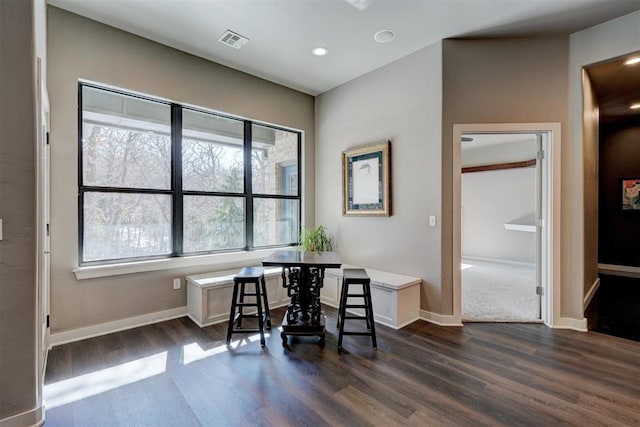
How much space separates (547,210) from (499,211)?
4.21m

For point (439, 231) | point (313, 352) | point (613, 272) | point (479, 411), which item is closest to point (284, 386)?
point (313, 352)

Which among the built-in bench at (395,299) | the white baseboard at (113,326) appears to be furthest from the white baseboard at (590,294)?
the white baseboard at (113,326)

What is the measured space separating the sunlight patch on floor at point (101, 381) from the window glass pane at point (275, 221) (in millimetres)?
2019

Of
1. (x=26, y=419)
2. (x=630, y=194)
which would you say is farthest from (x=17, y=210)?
(x=630, y=194)

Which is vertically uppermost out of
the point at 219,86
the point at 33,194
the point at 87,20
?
the point at 87,20

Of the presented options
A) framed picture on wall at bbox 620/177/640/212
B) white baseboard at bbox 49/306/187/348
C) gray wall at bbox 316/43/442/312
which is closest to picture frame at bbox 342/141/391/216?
gray wall at bbox 316/43/442/312

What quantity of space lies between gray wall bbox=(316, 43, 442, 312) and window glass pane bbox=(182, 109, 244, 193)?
1.37 m

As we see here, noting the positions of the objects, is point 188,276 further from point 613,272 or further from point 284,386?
point 613,272

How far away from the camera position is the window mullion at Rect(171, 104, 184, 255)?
3.39 m

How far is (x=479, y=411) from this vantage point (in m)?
1.81

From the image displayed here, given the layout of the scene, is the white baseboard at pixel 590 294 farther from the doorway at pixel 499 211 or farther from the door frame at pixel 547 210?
the door frame at pixel 547 210

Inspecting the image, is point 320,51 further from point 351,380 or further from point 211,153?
point 351,380

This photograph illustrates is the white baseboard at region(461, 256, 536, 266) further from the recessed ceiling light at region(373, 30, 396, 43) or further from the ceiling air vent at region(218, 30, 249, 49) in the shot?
the ceiling air vent at region(218, 30, 249, 49)

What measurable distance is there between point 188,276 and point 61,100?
207 cm
